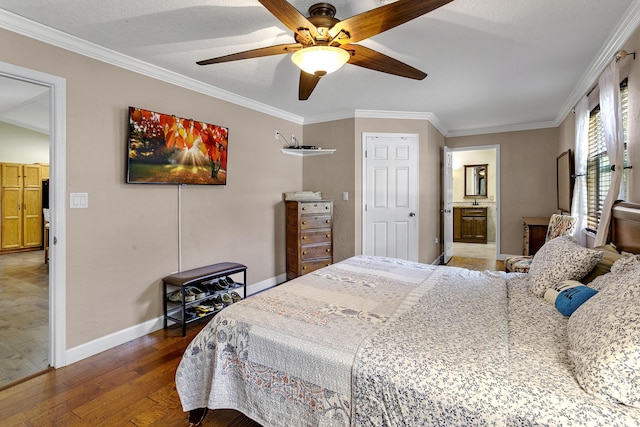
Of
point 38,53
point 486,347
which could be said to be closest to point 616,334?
point 486,347

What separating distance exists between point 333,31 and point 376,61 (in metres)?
0.46

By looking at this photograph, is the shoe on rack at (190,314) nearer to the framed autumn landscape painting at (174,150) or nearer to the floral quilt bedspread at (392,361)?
the framed autumn landscape painting at (174,150)

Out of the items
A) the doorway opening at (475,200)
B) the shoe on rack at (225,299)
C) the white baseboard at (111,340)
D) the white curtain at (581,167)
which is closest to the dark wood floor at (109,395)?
the white baseboard at (111,340)

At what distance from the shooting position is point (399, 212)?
177 inches

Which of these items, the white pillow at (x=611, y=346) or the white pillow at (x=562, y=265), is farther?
the white pillow at (x=562, y=265)

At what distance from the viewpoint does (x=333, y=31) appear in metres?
1.68

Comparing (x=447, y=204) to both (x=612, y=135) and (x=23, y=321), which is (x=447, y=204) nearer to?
(x=612, y=135)

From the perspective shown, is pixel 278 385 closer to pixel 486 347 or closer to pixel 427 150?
pixel 486 347

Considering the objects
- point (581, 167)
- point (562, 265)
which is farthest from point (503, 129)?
point (562, 265)

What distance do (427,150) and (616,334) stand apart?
386 cm

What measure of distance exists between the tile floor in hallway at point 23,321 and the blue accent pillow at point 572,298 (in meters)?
3.29

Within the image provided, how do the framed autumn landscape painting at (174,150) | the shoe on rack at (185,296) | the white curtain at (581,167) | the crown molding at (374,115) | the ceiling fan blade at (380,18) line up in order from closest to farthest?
the ceiling fan blade at (380,18), the framed autumn landscape painting at (174,150), the shoe on rack at (185,296), the white curtain at (581,167), the crown molding at (374,115)

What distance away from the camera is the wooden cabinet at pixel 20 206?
6.52 metres

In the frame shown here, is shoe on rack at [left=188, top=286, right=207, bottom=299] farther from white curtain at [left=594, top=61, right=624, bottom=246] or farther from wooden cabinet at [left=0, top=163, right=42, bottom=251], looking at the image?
wooden cabinet at [left=0, top=163, right=42, bottom=251]
